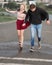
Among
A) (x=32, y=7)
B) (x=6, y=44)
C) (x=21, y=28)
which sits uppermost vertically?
(x=32, y=7)

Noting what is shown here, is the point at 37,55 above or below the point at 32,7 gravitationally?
below

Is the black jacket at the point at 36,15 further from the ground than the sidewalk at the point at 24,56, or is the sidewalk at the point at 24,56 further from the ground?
the black jacket at the point at 36,15

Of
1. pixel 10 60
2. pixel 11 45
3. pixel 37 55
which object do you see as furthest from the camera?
pixel 11 45

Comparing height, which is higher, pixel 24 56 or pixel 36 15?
pixel 36 15

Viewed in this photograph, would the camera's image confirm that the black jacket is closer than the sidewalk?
No

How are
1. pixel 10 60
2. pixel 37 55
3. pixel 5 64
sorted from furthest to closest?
pixel 37 55 < pixel 10 60 < pixel 5 64

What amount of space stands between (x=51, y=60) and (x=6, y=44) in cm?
398

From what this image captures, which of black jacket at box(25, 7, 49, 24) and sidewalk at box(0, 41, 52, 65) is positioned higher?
black jacket at box(25, 7, 49, 24)

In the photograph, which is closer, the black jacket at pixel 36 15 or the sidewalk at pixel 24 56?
the sidewalk at pixel 24 56

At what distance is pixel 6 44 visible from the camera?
14547mm

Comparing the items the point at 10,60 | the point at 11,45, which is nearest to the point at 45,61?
the point at 10,60

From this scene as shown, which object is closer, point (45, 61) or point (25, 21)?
point (45, 61)

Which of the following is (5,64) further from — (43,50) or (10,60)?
(43,50)

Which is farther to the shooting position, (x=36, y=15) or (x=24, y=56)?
(x=36, y=15)
